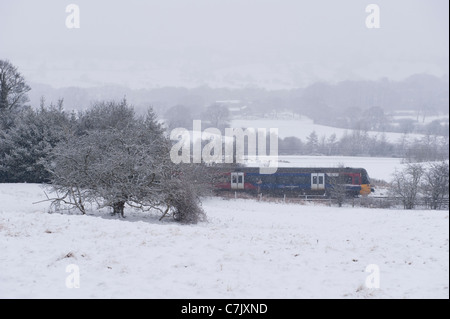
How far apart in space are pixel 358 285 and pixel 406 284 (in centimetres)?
95

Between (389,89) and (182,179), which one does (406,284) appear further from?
(389,89)

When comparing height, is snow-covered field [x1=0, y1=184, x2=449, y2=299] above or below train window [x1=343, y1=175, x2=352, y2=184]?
above

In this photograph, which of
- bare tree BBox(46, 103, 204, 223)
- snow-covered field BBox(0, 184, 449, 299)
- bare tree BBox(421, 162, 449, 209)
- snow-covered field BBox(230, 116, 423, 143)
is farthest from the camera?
snow-covered field BBox(230, 116, 423, 143)

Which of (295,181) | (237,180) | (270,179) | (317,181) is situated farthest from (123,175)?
(317,181)

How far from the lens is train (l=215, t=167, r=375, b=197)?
34094 millimetres

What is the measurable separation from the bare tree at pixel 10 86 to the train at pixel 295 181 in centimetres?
2065

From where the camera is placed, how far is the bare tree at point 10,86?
35.8 m

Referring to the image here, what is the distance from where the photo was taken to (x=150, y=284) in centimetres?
735

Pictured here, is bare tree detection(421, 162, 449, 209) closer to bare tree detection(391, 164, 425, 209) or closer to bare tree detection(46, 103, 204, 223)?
bare tree detection(391, 164, 425, 209)

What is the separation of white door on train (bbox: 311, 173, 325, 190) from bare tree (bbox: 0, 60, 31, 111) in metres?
27.7

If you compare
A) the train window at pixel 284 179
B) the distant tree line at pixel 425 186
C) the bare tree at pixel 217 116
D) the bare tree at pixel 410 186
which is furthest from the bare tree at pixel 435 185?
the bare tree at pixel 217 116

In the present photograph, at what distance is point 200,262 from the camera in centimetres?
859

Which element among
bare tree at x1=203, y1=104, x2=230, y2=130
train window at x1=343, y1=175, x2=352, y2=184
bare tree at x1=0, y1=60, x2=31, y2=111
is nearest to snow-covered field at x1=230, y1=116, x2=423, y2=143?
bare tree at x1=203, y1=104, x2=230, y2=130

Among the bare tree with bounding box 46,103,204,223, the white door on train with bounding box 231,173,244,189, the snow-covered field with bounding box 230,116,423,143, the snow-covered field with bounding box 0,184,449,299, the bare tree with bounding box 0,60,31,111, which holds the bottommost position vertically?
the white door on train with bounding box 231,173,244,189
